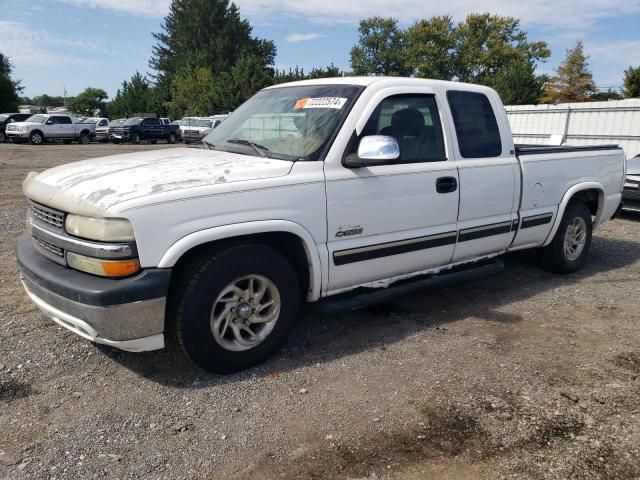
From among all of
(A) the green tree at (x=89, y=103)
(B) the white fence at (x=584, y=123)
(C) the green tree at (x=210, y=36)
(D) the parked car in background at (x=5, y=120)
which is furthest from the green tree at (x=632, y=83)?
(A) the green tree at (x=89, y=103)

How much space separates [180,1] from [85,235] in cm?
8105

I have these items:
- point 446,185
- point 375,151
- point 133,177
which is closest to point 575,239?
point 446,185

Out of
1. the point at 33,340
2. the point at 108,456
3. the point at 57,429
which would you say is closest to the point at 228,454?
the point at 108,456

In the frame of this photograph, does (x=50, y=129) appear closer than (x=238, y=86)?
Yes

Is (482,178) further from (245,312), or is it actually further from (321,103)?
(245,312)

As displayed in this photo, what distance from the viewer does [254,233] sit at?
3320 mm

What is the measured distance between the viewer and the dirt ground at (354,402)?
8.69 feet

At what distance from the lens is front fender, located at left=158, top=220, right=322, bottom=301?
9.85ft

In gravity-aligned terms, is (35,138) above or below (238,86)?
below

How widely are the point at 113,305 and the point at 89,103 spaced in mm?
106805

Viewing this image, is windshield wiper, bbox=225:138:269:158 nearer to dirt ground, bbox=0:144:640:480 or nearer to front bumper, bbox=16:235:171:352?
front bumper, bbox=16:235:171:352

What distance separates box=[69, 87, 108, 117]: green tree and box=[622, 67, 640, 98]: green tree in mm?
77640

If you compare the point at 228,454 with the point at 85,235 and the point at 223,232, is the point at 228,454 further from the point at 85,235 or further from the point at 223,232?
the point at 85,235

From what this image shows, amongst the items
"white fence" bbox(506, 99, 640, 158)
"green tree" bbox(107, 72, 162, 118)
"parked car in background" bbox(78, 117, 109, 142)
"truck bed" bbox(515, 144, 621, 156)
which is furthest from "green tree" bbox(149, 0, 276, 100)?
"truck bed" bbox(515, 144, 621, 156)
